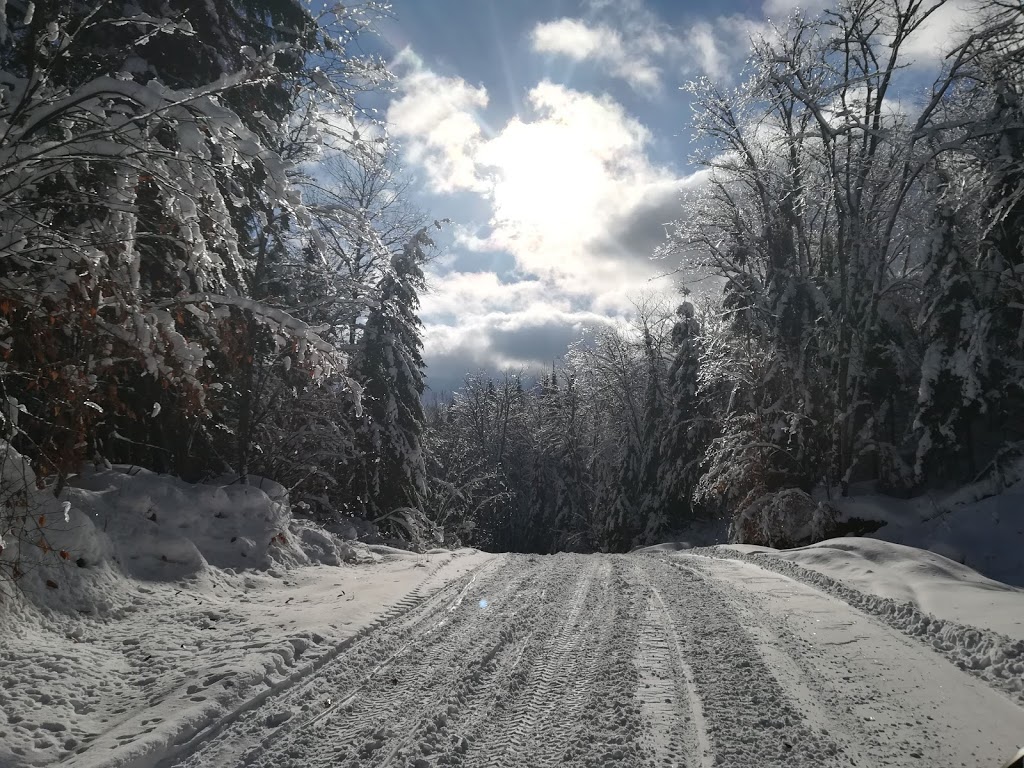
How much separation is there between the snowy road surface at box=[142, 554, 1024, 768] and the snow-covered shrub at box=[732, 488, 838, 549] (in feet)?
29.8

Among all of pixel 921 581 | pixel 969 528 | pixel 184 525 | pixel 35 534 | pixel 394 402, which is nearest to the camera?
pixel 35 534

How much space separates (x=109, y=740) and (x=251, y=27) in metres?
10.7

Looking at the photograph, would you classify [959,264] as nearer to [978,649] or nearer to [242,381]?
[978,649]

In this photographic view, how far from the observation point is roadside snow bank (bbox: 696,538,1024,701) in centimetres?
420

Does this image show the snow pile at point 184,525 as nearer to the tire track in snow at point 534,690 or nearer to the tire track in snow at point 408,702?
the tire track in snow at point 408,702

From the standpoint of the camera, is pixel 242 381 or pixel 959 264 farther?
pixel 959 264

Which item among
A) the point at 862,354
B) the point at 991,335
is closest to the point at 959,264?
the point at 991,335

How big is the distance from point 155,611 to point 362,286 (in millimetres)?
4051

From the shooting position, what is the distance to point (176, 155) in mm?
3949

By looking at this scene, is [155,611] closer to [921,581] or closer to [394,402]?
[921,581]

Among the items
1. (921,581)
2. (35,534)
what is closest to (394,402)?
(35,534)

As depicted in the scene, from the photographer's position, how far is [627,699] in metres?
3.61

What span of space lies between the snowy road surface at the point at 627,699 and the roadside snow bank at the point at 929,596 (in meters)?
0.19

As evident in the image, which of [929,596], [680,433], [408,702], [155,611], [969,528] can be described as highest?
[680,433]
